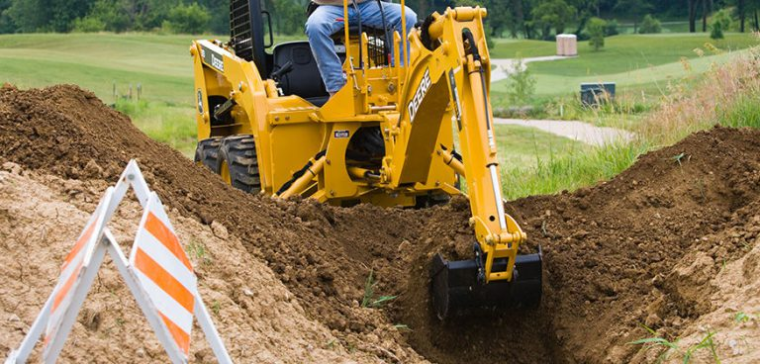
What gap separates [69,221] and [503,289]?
2415 millimetres

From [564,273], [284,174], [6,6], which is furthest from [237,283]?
[6,6]

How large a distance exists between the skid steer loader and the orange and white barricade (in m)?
2.18

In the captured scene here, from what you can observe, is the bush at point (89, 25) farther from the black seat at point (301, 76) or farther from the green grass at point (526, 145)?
the black seat at point (301, 76)

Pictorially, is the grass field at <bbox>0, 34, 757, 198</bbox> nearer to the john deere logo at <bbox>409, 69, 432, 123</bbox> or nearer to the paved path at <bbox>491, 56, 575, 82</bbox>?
the paved path at <bbox>491, 56, 575, 82</bbox>

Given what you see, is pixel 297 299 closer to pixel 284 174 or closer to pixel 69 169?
pixel 69 169

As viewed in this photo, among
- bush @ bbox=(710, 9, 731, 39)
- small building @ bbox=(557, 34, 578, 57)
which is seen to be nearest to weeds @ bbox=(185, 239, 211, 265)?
bush @ bbox=(710, 9, 731, 39)

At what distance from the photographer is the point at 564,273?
665 centimetres

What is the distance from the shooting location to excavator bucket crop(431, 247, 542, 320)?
6.05 meters

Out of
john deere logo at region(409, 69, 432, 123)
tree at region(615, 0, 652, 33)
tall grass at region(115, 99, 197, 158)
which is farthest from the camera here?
tree at region(615, 0, 652, 33)

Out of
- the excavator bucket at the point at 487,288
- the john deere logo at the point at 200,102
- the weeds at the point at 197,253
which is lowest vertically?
the excavator bucket at the point at 487,288

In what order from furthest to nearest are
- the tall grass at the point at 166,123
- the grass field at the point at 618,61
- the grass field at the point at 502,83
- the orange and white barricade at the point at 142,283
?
the grass field at the point at 618,61
the tall grass at the point at 166,123
the grass field at the point at 502,83
the orange and white barricade at the point at 142,283

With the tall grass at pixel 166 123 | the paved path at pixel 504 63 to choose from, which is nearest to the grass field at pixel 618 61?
the paved path at pixel 504 63

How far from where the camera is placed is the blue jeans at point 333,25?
29.3ft

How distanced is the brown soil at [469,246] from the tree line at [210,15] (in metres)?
49.0
